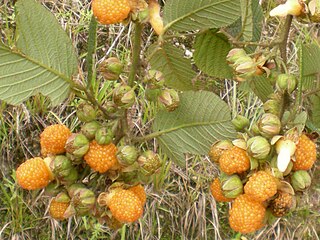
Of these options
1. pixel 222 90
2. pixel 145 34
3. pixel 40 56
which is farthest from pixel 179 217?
Answer: pixel 40 56

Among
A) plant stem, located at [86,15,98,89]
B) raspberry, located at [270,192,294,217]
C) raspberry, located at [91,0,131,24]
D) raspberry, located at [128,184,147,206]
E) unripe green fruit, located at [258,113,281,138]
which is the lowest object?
raspberry, located at [128,184,147,206]

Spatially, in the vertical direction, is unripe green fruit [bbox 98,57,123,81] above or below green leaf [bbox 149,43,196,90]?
above

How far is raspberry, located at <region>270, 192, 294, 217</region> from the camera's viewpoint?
1.88 feet

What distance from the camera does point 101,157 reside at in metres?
0.58

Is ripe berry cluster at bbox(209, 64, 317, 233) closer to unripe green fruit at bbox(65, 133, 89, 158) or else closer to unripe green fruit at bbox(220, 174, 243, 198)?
unripe green fruit at bbox(220, 174, 243, 198)

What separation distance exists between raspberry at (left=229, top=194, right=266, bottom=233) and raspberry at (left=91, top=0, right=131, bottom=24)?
0.21 metres

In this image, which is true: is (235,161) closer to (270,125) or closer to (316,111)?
(270,125)

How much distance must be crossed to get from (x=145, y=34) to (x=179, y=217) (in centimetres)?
67

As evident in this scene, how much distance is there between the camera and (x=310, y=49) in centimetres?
66

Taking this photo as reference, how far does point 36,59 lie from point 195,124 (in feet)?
0.64

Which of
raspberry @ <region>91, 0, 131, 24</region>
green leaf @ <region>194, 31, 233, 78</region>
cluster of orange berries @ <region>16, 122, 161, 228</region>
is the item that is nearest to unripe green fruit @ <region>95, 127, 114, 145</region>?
cluster of orange berries @ <region>16, 122, 161, 228</region>

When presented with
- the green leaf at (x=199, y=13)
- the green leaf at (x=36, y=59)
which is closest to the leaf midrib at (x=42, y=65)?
the green leaf at (x=36, y=59)

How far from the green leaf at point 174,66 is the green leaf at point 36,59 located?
170mm

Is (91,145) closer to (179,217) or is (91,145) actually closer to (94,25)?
(94,25)
